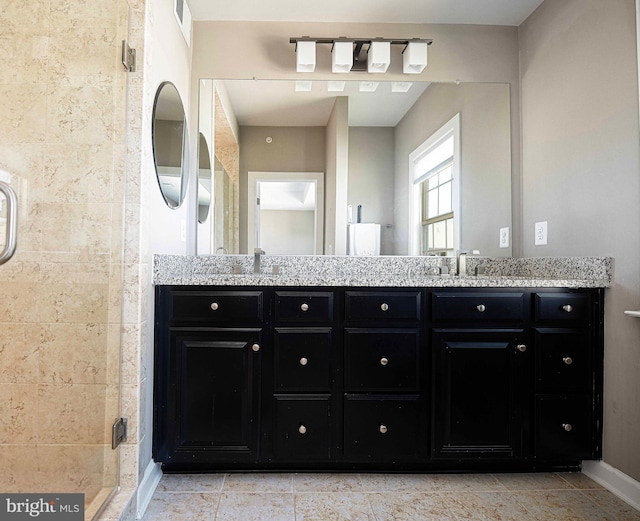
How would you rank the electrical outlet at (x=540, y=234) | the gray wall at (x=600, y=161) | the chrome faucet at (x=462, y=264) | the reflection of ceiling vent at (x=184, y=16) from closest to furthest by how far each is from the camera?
the gray wall at (x=600, y=161) → the reflection of ceiling vent at (x=184, y=16) → the electrical outlet at (x=540, y=234) → the chrome faucet at (x=462, y=264)

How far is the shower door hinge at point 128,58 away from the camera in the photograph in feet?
5.08

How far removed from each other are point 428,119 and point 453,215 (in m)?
0.58

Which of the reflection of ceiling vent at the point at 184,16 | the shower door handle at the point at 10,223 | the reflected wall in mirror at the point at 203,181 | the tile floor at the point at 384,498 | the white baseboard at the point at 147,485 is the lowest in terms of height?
the tile floor at the point at 384,498

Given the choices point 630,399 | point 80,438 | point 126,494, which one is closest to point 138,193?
point 80,438

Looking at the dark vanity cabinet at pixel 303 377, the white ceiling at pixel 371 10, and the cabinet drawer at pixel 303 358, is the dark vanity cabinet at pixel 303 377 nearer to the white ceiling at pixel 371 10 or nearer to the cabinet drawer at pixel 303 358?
the cabinet drawer at pixel 303 358

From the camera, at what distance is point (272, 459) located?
1.73m

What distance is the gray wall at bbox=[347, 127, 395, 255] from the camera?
2.33m

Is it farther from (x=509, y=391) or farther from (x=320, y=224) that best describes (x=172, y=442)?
(x=509, y=391)

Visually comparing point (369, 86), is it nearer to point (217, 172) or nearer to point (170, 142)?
point (217, 172)

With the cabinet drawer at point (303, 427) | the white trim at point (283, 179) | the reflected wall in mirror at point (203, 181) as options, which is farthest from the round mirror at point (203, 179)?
the cabinet drawer at point (303, 427)

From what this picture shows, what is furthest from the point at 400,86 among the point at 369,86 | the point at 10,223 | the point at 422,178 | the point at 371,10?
the point at 10,223

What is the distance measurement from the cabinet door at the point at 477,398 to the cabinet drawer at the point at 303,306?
501mm

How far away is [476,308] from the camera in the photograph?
5.79ft

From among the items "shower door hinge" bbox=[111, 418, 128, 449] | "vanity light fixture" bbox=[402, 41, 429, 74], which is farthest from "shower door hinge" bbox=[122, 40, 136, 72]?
"vanity light fixture" bbox=[402, 41, 429, 74]
